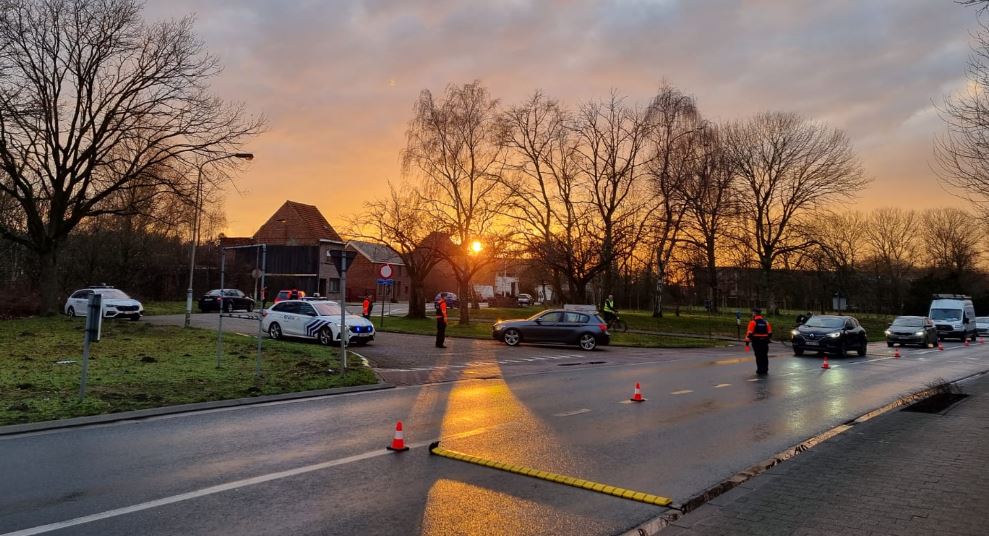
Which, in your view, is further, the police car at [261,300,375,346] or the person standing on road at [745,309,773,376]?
the police car at [261,300,375,346]

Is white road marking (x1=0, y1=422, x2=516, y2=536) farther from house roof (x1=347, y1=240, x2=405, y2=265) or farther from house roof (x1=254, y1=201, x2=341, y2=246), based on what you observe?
house roof (x1=347, y1=240, x2=405, y2=265)

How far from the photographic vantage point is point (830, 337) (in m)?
21.7

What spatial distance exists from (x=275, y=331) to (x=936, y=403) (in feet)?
63.7

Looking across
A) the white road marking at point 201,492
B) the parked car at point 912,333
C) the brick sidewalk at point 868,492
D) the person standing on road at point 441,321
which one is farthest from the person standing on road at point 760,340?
the parked car at point 912,333

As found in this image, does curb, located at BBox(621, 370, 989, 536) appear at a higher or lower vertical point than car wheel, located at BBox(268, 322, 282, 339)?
lower

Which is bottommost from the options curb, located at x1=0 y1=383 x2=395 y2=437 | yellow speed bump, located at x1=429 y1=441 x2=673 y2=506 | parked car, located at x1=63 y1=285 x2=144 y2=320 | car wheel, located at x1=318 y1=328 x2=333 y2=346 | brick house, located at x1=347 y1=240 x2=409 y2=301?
yellow speed bump, located at x1=429 y1=441 x2=673 y2=506

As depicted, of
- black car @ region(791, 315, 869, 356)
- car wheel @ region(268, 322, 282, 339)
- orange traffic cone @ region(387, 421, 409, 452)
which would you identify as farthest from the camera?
car wheel @ region(268, 322, 282, 339)

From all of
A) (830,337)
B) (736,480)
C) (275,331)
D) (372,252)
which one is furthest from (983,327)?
(372,252)

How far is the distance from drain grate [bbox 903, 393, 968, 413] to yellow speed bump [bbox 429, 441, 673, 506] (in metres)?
6.95

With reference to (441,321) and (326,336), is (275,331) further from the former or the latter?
(441,321)

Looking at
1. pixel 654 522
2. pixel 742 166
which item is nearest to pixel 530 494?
pixel 654 522

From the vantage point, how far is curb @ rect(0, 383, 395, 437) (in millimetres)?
7645

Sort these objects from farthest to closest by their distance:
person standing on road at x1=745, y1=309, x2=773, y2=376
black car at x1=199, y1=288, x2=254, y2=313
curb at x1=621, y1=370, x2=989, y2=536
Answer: black car at x1=199, y1=288, x2=254, y2=313
person standing on road at x1=745, y1=309, x2=773, y2=376
curb at x1=621, y1=370, x2=989, y2=536

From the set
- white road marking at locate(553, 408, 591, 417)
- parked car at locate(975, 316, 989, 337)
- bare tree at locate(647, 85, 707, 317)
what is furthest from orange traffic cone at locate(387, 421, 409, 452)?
parked car at locate(975, 316, 989, 337)
